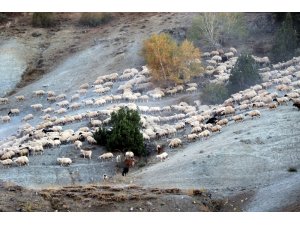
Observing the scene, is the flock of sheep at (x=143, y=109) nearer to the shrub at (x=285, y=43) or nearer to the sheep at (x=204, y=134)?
the sheep at (x=204, y=134)

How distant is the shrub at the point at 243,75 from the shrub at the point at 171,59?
0.70 m

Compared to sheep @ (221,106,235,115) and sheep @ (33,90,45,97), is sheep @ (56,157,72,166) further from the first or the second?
sheep @ (221,106,235,115)

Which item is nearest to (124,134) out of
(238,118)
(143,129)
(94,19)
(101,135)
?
(143,129)

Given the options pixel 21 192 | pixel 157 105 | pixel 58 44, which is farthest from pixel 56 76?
pixel 21 192

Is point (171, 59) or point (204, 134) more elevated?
point (171, 59)

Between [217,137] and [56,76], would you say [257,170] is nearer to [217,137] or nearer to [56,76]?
[217,137]

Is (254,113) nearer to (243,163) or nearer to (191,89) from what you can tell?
(191,89)

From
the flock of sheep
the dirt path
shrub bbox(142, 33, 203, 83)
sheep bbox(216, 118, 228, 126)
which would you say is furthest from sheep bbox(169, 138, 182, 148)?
shrub bbox(142, 33, 203, 83)

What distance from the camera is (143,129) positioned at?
12.2 m

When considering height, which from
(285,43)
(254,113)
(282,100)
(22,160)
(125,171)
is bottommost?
(125,171)

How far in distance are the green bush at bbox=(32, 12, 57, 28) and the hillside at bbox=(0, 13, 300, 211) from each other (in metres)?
0.23

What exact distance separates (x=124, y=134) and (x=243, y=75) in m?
2.73

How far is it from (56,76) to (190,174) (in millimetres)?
3707

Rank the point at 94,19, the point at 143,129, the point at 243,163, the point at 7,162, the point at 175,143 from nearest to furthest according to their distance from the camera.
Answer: the point at 243,163
the point at 7,162
the point at 175,143
the point at 143,129
the point at 94,19
